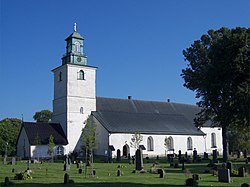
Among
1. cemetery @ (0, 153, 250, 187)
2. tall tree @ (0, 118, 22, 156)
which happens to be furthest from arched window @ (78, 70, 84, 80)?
tall tree @ (0, 118, 22, 156)

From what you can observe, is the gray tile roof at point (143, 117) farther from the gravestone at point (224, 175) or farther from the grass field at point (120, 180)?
the gravestone at point (224, 175)

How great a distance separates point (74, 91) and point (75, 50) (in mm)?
6624

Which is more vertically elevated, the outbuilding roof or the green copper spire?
the green copper spire

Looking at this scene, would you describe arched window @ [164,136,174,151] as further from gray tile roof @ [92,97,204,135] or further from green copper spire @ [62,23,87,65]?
green copper spire @ [62,23,87,65]

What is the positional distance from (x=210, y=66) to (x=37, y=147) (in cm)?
2587

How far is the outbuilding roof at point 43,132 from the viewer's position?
152 feet

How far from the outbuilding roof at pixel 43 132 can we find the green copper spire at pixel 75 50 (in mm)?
10444

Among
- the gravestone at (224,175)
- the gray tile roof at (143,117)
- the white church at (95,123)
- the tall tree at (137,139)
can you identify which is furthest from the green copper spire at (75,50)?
the gravestone at (224,175)

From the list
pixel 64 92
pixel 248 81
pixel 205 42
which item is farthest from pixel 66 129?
pixel 248 81

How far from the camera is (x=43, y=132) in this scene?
1879 inches

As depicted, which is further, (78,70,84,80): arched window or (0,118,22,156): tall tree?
(0,118,22,156): tall tree

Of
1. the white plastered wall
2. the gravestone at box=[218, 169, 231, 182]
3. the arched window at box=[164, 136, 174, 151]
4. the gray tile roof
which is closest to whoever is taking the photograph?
the gravestone at box=[218, 169, 231, 182]

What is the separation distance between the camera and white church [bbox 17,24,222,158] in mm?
48031

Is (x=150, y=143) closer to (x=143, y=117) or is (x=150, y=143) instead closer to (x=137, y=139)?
(x=143, y=117)
